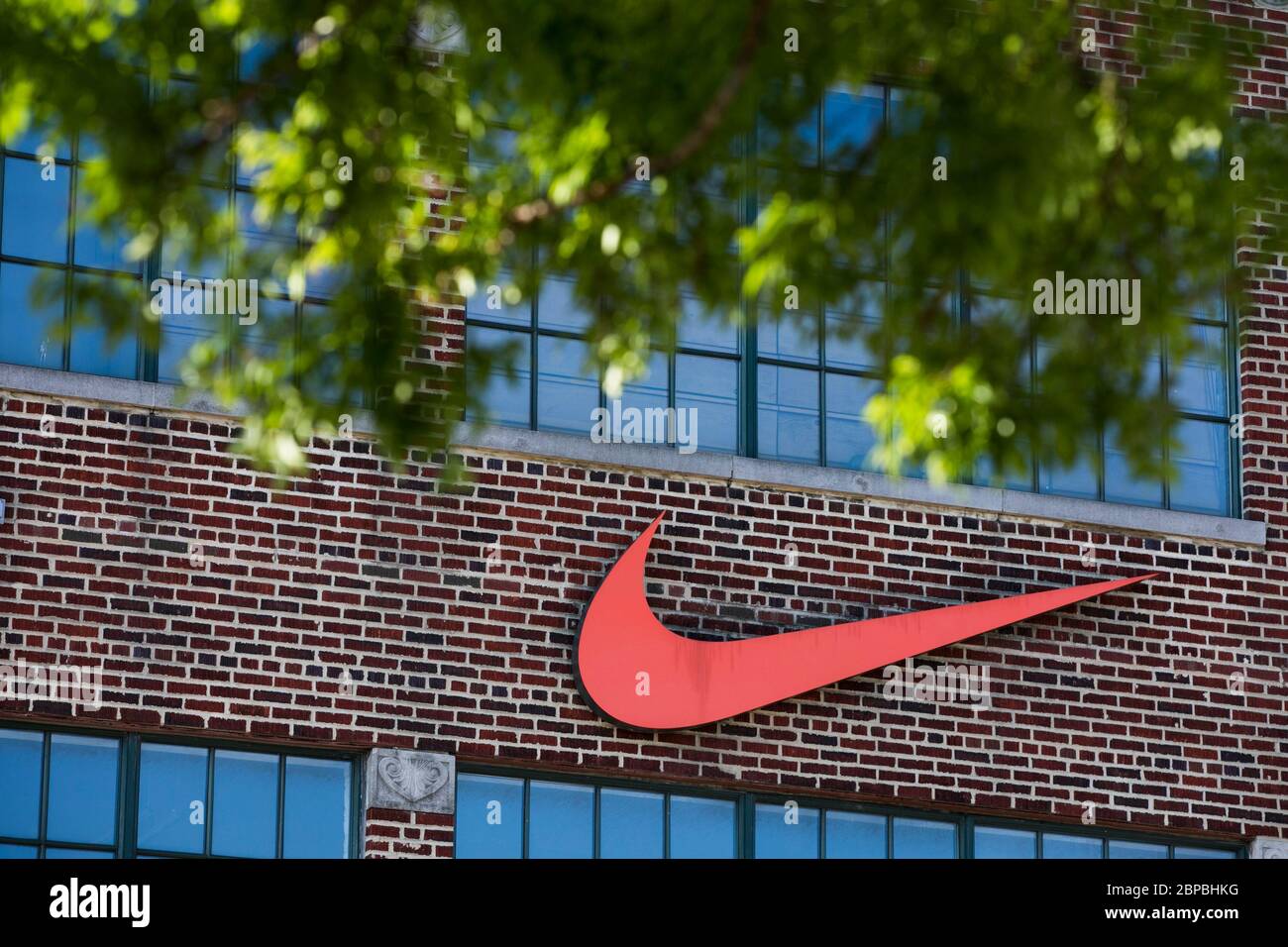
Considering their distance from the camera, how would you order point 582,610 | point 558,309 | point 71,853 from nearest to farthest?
point 71,853 < point 582,610 < point 558,309

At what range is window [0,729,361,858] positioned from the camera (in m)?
14.6

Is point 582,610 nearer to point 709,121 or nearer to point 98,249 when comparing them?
point 98,249

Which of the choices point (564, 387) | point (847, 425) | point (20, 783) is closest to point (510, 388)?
point (564, 387)

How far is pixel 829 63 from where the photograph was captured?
9.88 meters

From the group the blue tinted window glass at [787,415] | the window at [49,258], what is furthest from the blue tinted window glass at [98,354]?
the blue tinted window glass at [787,415]

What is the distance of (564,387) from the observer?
1634cm

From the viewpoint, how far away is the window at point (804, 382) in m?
16.3

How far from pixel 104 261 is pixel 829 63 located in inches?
272

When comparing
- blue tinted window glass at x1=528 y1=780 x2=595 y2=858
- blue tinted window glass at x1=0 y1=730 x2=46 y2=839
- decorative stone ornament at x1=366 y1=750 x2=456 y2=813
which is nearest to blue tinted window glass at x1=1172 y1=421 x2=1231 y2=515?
blue tinted window glass at x1=528 y1=780 x2=595 y2=858

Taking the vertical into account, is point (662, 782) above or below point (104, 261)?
below

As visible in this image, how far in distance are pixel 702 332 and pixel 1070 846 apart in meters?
4.11

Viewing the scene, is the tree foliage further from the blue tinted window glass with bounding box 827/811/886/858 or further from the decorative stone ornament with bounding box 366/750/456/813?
the blue tinted window glass with bounding box 827/811/886/858
